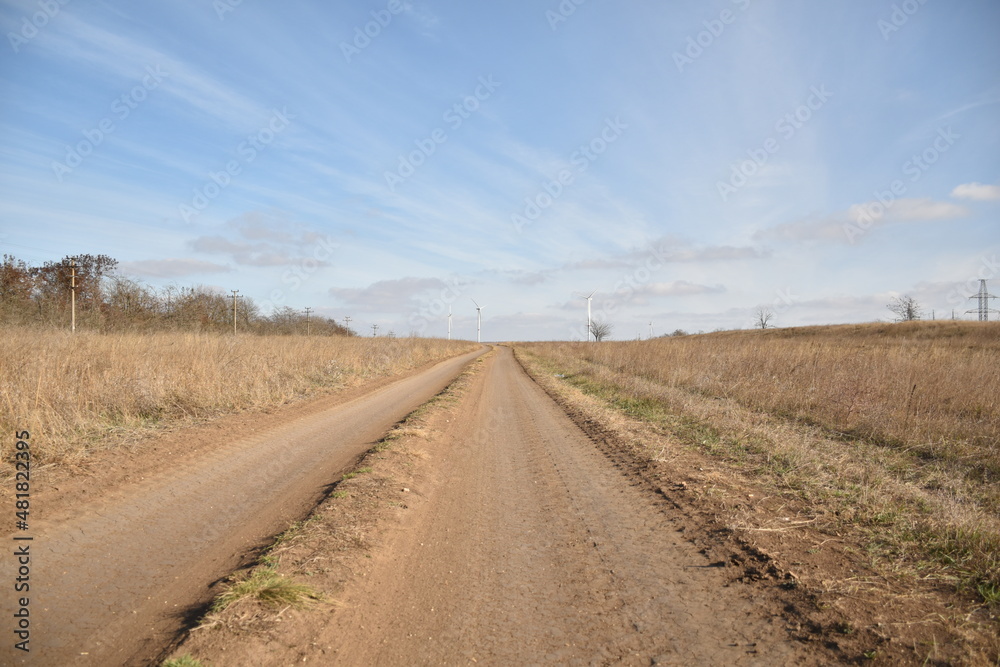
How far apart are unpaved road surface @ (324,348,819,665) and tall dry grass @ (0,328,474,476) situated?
203 inches

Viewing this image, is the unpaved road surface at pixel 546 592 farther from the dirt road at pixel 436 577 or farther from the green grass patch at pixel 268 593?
the green grass patch at pixel 268 593

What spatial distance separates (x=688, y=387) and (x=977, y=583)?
12066 millimetres

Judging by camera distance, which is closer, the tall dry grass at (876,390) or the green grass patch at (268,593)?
the green grass patch at (268,593)

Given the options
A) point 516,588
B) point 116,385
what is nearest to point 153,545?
point 516,588

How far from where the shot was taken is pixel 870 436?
8453mm

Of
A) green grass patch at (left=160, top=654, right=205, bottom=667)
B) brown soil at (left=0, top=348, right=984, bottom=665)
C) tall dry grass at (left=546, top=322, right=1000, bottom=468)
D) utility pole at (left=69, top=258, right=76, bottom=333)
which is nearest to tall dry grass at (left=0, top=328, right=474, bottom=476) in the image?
brown soil at (left=0, top=348, right=984, bottom=665)

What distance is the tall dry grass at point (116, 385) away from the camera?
6477 mm

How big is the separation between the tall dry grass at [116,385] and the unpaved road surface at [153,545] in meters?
1.83

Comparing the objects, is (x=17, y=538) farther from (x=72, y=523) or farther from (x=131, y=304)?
(x=131, y=304)

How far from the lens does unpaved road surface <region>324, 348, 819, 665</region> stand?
2.75 m

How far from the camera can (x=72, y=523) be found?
4.35m

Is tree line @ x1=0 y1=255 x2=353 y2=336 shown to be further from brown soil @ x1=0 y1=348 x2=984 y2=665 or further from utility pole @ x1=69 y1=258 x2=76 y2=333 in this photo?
brown soil @ x1=0 y1=348 x2=984 y2=665

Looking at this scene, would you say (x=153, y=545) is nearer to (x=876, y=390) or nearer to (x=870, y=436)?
(x=870, y=436)

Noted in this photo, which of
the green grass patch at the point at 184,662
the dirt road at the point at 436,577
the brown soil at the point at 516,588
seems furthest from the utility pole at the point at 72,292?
the green grass patch at the point at 184,662
